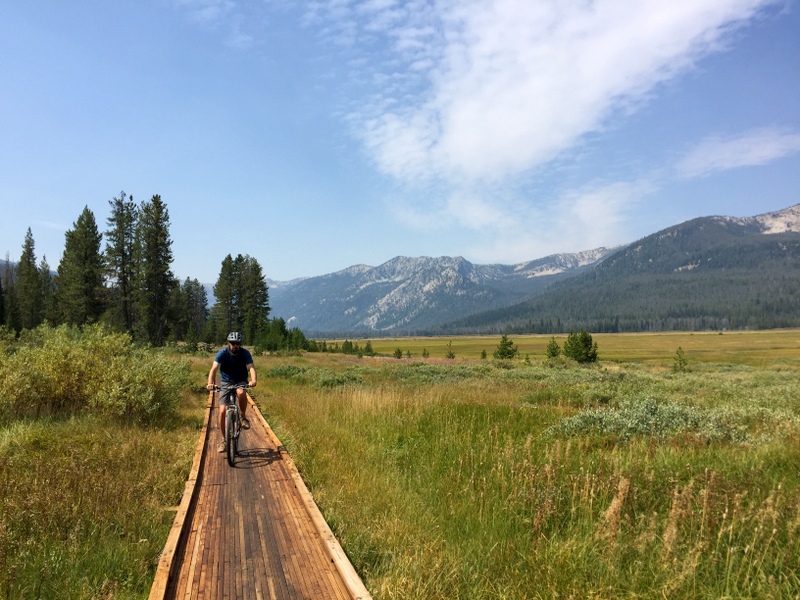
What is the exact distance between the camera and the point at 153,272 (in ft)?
145

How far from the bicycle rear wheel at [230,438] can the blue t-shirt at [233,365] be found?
3.07ft

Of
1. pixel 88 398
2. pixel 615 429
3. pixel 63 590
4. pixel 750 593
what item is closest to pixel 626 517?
pixel 750 593

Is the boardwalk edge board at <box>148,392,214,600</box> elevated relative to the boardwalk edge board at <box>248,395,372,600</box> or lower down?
elevated

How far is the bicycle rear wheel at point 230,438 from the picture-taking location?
331 inches

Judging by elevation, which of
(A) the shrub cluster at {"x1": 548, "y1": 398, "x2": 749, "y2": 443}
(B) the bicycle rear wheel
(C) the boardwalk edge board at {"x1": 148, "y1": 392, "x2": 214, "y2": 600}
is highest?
(B) the bicycle rear wheel

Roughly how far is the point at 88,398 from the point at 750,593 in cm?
1362

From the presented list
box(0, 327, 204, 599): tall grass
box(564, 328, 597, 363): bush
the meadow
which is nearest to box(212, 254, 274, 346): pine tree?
box(564, 328, 597, 363): bush

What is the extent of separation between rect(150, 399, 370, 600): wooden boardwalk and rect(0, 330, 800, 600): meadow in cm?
32

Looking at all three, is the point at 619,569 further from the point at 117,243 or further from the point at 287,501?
the point at 117,243

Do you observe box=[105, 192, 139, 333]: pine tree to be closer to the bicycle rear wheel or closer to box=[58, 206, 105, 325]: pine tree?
box=[58, 206, 105, 325]: pine tree

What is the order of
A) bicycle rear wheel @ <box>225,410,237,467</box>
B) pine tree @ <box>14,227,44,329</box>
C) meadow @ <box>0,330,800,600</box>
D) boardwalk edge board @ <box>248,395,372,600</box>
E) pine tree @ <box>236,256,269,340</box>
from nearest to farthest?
boardwalk edge board @ <box>248,395,372,600</box>, meadow @ <box>0,330,800,600</box>, bicycle rear wheel @ <box>225,410,237,467</box>, pine tree @ <box>14,227,44,329</box>, pine tree @ <box>236,256,269,340</box>

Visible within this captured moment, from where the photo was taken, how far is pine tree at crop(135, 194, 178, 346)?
4403 cm

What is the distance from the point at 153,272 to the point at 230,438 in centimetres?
4259

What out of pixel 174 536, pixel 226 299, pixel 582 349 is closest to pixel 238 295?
pixel 226 299
